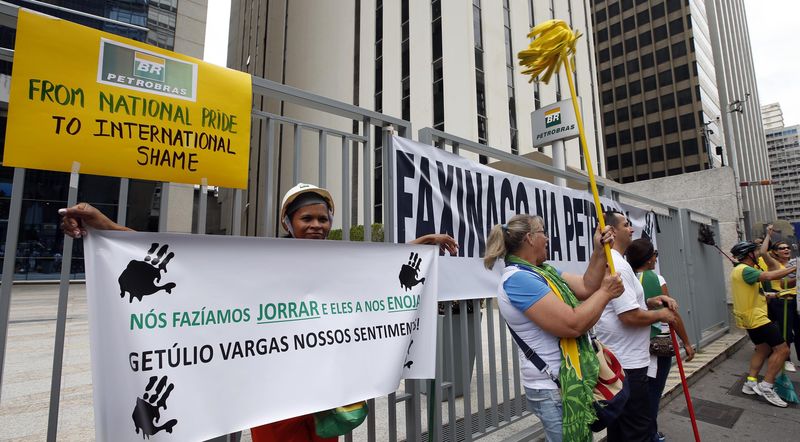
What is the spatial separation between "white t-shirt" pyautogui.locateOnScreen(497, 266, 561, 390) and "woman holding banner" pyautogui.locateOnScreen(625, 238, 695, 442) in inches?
58.9

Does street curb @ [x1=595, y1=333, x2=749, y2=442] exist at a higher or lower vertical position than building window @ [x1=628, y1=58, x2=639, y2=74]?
lower

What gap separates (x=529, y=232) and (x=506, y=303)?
0.41 m

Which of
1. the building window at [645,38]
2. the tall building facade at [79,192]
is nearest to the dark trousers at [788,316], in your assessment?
the tall building facade at [79,192]

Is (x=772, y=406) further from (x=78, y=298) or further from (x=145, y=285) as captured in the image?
(x=78, y=298)

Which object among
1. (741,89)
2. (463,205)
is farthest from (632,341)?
(741,89)

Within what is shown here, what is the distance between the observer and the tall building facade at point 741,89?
175 feet

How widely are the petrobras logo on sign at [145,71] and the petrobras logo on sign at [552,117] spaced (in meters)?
6.54

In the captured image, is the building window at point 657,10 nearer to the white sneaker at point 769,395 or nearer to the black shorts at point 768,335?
the black shorts at point 768,335

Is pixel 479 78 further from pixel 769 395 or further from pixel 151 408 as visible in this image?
pixel 151 408

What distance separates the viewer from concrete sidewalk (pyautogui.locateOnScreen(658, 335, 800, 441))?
4.01 metres

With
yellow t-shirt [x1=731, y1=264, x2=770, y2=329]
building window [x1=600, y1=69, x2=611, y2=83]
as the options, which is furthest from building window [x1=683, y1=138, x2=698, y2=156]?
yellow t-shirt [x1=731, y1=264, x2=770, y2=329]

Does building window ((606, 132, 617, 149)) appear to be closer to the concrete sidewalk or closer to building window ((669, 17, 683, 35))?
building window ((669, 17, 683, 35))

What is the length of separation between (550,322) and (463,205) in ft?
4.41

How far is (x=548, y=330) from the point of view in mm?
1987
